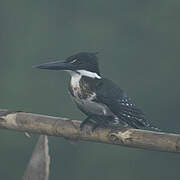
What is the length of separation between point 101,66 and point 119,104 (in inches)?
302

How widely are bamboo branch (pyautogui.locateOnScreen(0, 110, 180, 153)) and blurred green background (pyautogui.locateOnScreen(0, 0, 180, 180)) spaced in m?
7.87

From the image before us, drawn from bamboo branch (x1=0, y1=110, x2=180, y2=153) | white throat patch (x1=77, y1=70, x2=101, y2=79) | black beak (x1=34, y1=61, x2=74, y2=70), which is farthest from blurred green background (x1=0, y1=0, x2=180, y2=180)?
bamboo branch (x1=0, y1=110, x2=180, y2=153)

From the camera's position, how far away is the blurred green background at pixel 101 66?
38.3ft

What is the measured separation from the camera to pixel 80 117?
10.8 metres

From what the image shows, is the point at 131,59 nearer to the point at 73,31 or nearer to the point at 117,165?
the point at 73,31

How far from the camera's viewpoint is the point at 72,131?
3.33 metres

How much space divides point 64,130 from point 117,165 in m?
8.70

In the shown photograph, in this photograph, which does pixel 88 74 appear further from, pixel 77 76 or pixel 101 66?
pixel 101 66

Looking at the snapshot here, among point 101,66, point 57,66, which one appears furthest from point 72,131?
point 101,66

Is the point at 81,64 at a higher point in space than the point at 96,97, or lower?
higher

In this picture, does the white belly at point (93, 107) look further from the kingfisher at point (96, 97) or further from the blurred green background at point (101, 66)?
the blurred green background at point (101, 66)

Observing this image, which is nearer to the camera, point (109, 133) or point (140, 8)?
point (109, 133)

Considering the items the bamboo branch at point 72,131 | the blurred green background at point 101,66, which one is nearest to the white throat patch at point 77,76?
the bamboo branch at point 72,131

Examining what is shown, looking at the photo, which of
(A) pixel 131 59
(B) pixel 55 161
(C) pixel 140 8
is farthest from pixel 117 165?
(C) pixel 140 8
